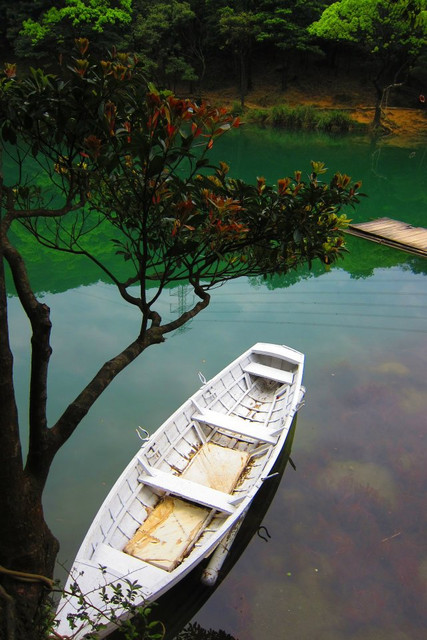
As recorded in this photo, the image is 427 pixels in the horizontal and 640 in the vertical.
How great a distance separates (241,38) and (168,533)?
22319 mm

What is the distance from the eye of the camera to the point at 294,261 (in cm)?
354

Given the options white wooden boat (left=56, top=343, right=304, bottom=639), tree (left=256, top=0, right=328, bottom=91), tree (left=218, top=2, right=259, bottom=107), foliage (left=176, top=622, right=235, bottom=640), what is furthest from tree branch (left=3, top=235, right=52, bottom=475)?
tree (left=256, top=0, right=328, bottom=91)

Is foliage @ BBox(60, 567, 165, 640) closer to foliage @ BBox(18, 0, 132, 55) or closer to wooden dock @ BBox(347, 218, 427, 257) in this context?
wooden dock @ BBox(347, 218, 427, 257)

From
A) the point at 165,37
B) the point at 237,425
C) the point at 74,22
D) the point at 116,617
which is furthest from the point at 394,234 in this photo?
the point at 165,37

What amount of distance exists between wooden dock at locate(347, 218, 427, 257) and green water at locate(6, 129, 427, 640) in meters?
0.20

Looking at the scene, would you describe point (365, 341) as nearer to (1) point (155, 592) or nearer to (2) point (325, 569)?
(2) point (325, 569)

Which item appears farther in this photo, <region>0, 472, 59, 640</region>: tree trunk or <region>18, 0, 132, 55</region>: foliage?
<region>18, 0, 132, 55</region>: foliage

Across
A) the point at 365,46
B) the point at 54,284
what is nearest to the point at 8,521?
the point at 54,284

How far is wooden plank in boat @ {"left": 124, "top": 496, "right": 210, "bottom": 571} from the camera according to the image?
12.6 ft

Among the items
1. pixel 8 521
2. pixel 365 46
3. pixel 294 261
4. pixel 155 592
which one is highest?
pixel 365 46

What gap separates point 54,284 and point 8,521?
7742 mm

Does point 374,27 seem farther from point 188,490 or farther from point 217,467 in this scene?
point 188,490

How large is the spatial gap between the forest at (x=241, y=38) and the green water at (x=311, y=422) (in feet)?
40.0

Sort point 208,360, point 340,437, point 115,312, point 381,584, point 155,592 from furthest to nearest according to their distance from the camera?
point 115,312 → point 208,360 → point 340,437 → point 381,584 → point 155,592
